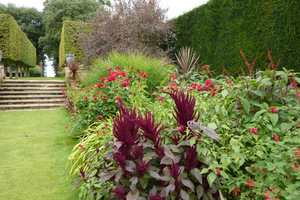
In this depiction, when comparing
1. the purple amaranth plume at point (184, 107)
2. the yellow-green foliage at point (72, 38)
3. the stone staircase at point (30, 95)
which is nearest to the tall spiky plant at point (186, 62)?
the purple amaranth plume at point (184, 107)

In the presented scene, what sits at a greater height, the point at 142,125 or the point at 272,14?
the point at 272,14

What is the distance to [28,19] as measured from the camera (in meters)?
30.7

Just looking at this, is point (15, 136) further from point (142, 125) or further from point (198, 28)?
point (198, 28)

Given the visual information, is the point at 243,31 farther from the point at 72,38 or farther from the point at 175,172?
the point at 72,38

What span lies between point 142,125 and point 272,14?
5.78m

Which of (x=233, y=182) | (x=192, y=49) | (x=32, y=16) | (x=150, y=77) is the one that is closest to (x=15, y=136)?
(x=150, y=77)

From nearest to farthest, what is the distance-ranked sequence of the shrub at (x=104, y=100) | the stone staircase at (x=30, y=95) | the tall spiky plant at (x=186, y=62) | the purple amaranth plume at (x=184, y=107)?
1. the purple amaranth plume at (x=184, y=107)
2. the shrub at (x=104, y=100)
3. the tall spiky plant at (x=186, y=62)
4. the stone staircase at (x=30, y=95)

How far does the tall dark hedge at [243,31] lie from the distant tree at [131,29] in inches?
43.2

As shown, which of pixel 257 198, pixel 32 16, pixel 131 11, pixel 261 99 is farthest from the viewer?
pixel 32 16

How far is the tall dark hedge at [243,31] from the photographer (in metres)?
5.09

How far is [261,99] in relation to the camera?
200 cm

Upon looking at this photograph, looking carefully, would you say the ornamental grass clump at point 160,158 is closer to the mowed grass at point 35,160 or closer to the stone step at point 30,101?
the mowed grass at point 35,160

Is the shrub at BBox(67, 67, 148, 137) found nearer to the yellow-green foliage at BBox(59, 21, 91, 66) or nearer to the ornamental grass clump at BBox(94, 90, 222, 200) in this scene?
the ornamental grass clump at BBox(94, 90, 222, 200)

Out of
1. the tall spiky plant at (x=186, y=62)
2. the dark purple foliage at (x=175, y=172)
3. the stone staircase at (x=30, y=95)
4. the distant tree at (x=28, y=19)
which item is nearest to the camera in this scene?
the dark purple foliage at (x=175, y=172)
